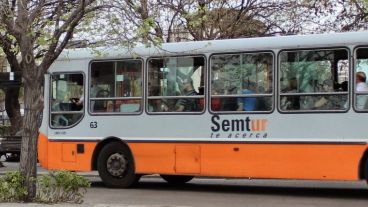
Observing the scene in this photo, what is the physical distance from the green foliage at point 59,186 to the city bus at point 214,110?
2.57 metres

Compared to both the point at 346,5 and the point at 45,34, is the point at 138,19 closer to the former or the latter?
the point at 45,34

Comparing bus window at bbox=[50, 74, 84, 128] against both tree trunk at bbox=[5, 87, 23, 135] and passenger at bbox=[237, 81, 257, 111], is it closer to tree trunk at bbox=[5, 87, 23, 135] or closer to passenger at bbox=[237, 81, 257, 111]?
passenger at bbox=[237, 81, 257, 111]

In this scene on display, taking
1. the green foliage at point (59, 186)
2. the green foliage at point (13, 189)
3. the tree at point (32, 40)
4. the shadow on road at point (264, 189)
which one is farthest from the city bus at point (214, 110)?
the green foliage at point (13, 189)

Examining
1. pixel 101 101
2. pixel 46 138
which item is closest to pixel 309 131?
pixel 101 101

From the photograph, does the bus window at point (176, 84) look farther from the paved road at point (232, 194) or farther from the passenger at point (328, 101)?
the passenger at point (328, 101)

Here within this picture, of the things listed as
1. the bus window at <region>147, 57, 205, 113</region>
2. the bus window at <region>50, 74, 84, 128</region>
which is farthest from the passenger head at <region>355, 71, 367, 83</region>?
the bus window at <region>50, 74, 84, 128</region>

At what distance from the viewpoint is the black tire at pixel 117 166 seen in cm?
1397

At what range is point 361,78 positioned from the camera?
1173 centimetres

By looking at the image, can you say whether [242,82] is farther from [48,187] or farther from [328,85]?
[48,187]

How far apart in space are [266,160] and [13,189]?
4.86 metres

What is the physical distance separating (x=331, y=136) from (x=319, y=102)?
68cm

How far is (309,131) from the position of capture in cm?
1205

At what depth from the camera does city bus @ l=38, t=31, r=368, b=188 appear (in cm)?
1187

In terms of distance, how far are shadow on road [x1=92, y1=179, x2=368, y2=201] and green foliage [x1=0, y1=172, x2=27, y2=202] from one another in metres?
4.66
